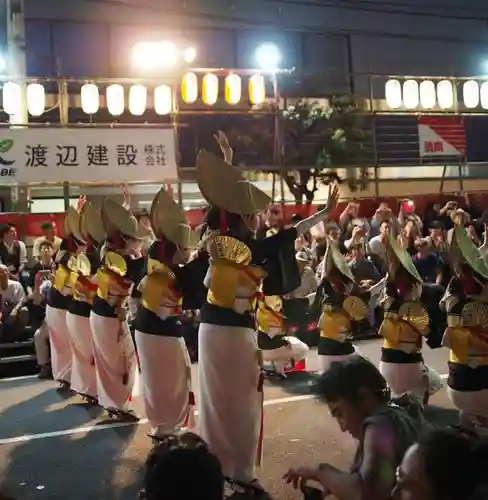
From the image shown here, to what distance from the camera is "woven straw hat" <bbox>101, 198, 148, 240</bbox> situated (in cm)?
560

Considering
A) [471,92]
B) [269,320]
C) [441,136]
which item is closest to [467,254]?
[269,320]

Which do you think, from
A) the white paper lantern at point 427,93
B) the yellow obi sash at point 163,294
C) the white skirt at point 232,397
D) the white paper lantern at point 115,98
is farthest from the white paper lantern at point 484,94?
the white skirt at point 232,397

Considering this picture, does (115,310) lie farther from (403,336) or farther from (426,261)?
(426,261)

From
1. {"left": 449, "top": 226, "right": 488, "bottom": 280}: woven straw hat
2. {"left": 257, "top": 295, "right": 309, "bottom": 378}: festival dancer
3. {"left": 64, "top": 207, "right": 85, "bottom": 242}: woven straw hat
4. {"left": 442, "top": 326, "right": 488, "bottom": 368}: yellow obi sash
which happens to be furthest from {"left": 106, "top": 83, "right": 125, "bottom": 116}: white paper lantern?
{"left": 442, "top": 326, "right": 488, "bottom": 368}: yellow obi sash

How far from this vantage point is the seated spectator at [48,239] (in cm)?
859

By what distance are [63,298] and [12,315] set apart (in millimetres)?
1726

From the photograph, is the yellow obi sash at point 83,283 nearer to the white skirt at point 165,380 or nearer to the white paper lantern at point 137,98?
the white skirt at point 165,380

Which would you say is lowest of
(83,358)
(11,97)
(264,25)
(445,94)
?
(83,358)

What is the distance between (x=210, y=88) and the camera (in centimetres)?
1173

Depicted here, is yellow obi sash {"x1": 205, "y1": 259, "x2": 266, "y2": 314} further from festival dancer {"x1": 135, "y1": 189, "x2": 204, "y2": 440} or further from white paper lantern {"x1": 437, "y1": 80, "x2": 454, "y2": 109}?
white paper lantern {"x1": 437, "y1": 80, "x2": 454, "y2": 109}

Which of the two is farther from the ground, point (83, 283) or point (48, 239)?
point (48, 239)

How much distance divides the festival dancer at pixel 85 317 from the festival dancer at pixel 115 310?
518mm

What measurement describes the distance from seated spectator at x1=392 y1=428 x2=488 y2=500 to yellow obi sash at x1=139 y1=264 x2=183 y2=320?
292cm

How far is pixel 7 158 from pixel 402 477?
Answer: 8.39m
